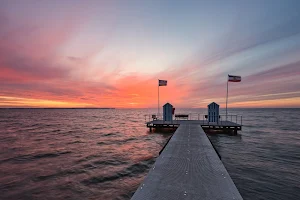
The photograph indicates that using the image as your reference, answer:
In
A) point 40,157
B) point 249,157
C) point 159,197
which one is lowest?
point 40,157

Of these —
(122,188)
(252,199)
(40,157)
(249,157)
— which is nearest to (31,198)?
(122,188)

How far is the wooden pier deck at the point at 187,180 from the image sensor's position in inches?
232

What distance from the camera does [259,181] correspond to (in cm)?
1074

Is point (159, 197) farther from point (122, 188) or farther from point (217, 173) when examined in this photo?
point (122, 188)

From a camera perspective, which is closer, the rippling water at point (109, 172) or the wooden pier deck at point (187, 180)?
the wooden pier deck at point (187, 180)

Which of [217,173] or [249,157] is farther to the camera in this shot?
[249,157]

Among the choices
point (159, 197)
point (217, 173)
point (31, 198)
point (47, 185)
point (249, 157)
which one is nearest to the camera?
point (159, 197)

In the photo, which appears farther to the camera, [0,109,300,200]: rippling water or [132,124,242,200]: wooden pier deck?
[0,109,300,200]: rippling water

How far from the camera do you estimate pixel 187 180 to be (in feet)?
23.2

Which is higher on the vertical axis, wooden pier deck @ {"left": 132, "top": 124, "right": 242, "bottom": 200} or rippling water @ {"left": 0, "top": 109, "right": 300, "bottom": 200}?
wooden pier deck @ {"left": 132, "top": 124, "right": 242, "bottom": 200}

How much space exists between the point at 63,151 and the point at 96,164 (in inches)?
290

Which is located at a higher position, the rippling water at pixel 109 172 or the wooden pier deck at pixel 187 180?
the wooden pier deck at pixel 187 180

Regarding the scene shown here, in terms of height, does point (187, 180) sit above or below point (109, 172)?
above

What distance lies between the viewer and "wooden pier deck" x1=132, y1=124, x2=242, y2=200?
588 cm
